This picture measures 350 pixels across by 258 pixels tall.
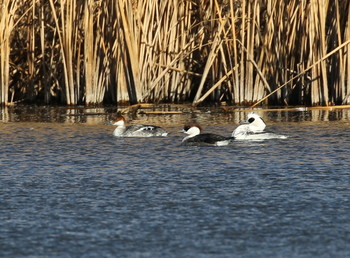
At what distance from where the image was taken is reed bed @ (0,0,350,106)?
48.1 ft

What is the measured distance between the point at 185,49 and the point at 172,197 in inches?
342

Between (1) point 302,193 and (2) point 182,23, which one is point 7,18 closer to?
(2) point 182,23

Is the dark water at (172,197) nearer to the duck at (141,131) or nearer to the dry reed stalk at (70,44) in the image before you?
the duck at (141,131)

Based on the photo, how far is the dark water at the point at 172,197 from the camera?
556 centimetres

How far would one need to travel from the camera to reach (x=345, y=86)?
14.6m

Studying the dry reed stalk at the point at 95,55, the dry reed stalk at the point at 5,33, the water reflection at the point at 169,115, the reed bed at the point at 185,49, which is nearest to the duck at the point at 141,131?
the water reflection at the point at 169,115

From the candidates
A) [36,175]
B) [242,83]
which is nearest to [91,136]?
[36,175]

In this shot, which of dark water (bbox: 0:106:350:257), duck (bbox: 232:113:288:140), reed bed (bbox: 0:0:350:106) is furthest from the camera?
reed bed (bbox: 0:0:350:106)

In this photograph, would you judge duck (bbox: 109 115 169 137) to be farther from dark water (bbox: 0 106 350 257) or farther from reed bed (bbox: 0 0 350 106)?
reed bed (bbox: 0 0 350 106)

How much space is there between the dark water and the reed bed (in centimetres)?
328

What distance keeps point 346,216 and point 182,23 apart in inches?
380

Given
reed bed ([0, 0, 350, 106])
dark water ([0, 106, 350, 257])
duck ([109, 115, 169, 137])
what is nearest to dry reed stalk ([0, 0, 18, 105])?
reed bed ([0, 0, 350, 106])

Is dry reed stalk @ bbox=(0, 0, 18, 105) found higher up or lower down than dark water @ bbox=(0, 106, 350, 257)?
higher up

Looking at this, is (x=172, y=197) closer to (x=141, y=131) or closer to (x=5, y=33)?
(x=141, y=131)
